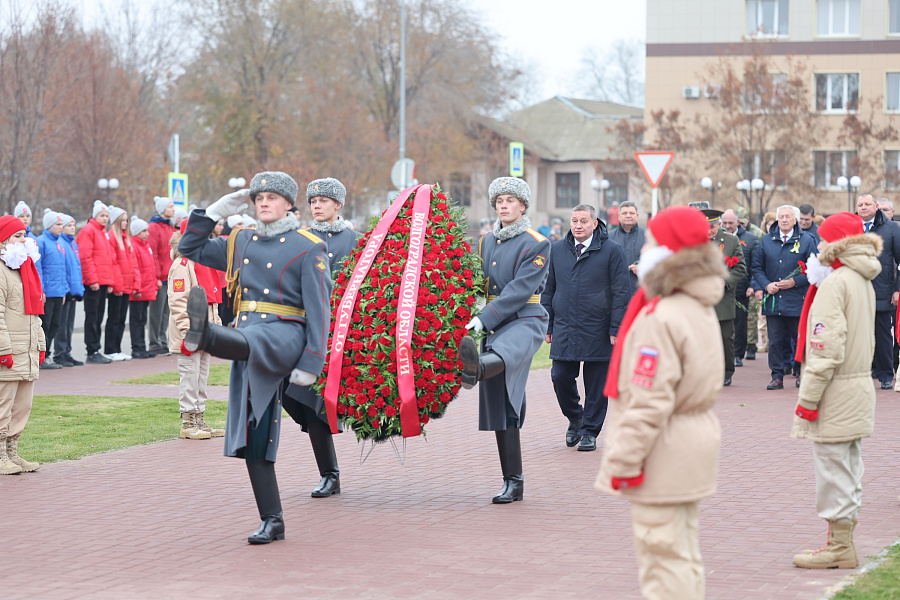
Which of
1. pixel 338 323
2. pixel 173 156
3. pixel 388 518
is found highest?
pixel 173 156

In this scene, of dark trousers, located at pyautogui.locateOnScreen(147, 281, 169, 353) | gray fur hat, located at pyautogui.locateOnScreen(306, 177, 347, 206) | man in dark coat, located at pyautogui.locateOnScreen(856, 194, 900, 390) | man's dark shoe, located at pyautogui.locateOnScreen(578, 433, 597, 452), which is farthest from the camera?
dark trousers, located at pyautogui.locateOnScreen(147, 281, 169, 353)

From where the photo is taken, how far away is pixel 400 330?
7523 mm

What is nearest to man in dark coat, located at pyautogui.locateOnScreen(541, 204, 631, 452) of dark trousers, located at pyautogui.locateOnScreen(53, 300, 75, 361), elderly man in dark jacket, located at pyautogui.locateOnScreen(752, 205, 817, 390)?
elderly man in dark jacket, located at pyautogui.locateOnScreen(752, 205, 817, 390)

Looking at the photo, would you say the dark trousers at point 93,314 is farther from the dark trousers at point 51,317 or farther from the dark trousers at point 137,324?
the dark trousers at point 51,317

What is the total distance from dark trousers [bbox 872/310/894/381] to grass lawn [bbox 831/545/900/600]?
809cm

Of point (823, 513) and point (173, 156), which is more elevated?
point (173, 156)

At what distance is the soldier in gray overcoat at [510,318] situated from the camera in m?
7.75

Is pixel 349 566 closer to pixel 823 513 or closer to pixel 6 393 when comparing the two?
pixel 823 513

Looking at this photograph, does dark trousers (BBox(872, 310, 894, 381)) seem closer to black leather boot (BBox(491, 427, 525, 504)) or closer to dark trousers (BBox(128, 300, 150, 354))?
black leather boot (BBox(491, 427, 525, 504))

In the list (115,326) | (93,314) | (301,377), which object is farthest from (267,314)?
(115,326)

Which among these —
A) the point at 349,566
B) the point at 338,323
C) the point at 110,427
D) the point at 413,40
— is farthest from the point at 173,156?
the point at 413,40

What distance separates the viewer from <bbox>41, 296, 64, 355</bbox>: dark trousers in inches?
614

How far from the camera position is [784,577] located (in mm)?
5891

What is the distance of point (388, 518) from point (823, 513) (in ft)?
9.07
